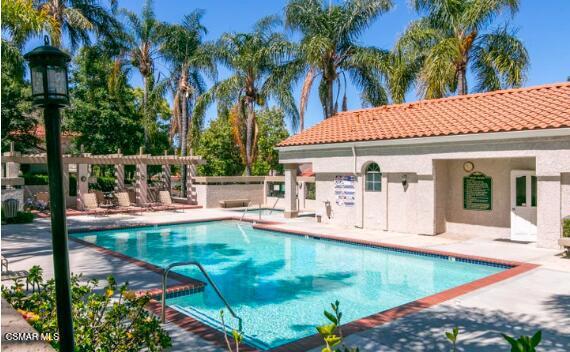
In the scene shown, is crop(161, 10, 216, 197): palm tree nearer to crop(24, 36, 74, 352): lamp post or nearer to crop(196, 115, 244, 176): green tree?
crop(196, 115, 244, 176): green tree

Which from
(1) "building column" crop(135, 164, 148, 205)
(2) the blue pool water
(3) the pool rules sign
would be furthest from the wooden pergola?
(3) the pool rules sign

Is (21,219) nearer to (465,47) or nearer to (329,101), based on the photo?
(329,101)

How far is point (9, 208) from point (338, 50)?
18.2m

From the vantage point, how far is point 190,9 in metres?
31.6

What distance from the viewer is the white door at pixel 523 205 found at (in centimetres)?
1420

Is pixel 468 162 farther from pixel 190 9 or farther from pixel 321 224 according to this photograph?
pixel 190 9

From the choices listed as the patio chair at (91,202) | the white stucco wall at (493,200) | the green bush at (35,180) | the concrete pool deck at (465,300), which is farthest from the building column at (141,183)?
the white stucco wall at (493,200)

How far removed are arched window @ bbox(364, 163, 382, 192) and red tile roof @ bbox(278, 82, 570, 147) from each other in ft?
4.19

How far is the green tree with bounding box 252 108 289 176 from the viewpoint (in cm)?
4458

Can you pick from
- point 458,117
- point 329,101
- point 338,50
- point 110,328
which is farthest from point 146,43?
point 110,328

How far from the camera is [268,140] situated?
46.3 m

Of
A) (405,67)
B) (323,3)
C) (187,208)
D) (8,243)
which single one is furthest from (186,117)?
(8,243)

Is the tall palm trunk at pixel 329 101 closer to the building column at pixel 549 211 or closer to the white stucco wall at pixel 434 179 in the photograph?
the white stucco wall at pixel 434 179

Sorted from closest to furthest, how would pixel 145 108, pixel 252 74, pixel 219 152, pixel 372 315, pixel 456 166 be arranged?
1. pixel 372 315
2. pixel 456 166
3. pixel 252 74
4. pixel 145 108
5. pixel 219 152
